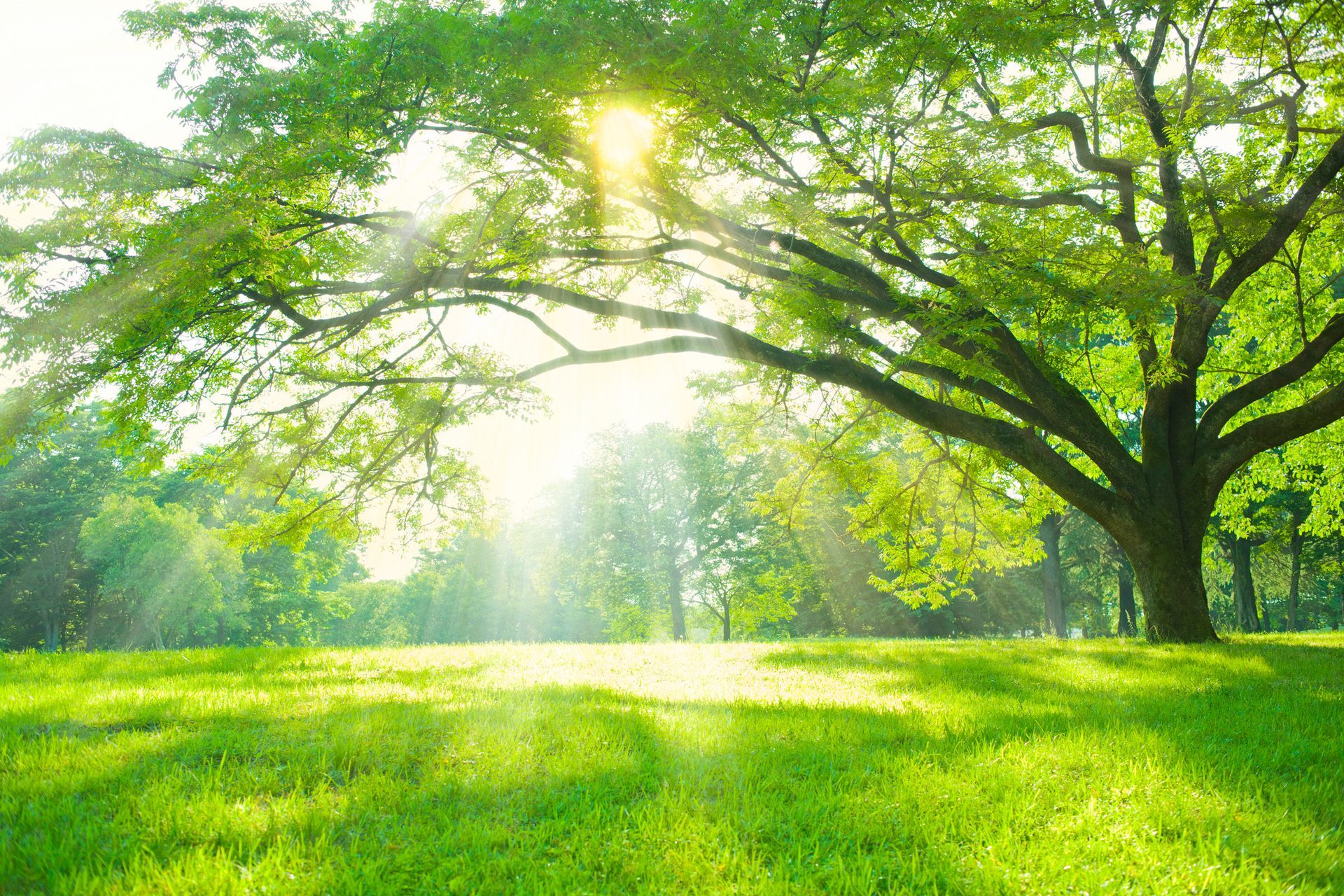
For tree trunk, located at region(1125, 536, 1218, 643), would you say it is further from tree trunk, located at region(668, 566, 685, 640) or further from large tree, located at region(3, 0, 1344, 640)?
tree trunk, located at region(668, 566, 685, 640)

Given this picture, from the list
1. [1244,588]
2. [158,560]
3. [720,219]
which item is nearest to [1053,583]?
[1244,588]

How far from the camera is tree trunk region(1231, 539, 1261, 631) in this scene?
29.6 meters

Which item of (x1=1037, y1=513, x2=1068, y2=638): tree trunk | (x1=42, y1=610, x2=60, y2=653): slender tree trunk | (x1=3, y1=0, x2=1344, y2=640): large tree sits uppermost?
(x1=3, y1=0, x2=1344, y2=640): large tree

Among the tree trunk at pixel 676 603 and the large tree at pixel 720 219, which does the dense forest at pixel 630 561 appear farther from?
the large tree at pixel 720 219

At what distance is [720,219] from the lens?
10562 millimetres

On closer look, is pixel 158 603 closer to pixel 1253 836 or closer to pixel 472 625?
pixel 472 625

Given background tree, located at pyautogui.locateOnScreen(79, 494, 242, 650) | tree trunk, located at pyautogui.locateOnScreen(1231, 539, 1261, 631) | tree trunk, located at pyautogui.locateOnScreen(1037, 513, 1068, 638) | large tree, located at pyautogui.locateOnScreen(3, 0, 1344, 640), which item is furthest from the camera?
background tree, located at pyautogui.locateOnScreen(79, 494, 242, 650)

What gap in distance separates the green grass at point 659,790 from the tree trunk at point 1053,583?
70.8ft

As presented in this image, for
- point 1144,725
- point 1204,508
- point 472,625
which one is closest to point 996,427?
point 1204,508

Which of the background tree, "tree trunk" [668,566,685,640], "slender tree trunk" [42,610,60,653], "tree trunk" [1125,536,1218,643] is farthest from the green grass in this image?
"slender tree trunk" [42,610,60,653]

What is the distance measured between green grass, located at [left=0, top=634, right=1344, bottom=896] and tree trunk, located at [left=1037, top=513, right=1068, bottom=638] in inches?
850

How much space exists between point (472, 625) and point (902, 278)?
157 feet

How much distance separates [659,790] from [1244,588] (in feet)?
116

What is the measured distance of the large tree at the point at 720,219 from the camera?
7980 millimetres
